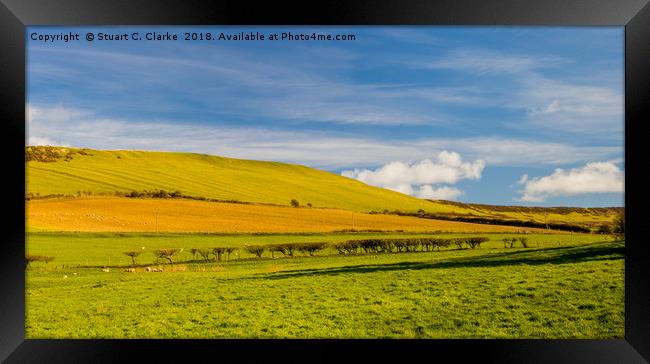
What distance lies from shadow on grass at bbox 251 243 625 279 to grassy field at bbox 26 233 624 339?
4cm

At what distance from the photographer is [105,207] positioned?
78.6ft

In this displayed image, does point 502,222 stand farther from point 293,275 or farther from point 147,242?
point 147,242

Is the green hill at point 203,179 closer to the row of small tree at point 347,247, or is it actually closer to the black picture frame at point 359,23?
the row of small tree at point 347,247

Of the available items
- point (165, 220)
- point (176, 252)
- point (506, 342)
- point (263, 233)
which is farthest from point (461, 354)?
point (165, 220)

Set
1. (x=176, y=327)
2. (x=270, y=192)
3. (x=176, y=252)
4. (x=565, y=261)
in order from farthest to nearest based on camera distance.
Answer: (x=270, y=192) → (x=176, y=252) → (x=565, y=261) → (x=176, y=327)

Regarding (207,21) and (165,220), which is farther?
(165,220)

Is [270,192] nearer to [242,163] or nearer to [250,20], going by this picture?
[242,163]

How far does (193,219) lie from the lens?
23.8m

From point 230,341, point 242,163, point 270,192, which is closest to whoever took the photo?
point 230,341

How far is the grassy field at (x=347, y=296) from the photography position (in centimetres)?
848

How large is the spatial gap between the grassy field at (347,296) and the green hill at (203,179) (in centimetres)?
1166

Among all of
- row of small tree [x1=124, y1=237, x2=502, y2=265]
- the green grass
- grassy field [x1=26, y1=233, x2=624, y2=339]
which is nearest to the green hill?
row of small tree [x1=124, y1=237, x2=502, y2=265]

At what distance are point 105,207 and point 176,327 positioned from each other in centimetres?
1718

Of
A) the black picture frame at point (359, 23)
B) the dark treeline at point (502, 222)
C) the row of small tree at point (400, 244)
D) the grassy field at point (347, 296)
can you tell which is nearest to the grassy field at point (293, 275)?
the grassy field at point (347, 296)
